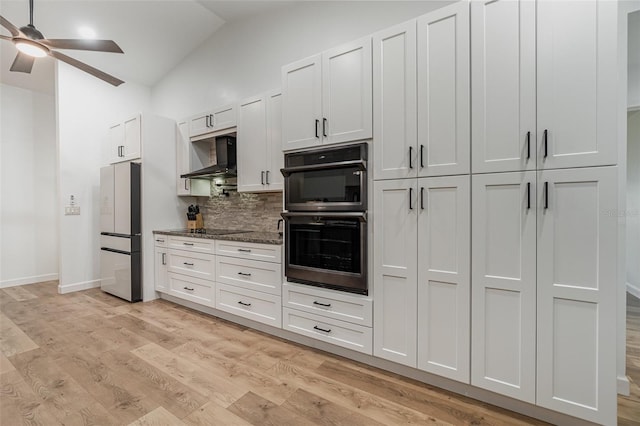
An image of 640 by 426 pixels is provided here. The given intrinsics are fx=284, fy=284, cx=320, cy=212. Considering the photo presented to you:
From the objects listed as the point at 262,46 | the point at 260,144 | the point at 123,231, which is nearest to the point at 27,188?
the point at 123,231

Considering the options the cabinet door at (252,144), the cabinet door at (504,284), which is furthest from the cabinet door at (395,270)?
the cabinet door at (252,144)

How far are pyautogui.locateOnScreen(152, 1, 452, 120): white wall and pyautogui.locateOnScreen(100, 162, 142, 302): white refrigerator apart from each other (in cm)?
138

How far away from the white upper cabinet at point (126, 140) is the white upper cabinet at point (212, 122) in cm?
67

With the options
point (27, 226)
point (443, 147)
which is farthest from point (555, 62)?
point (27, 226)

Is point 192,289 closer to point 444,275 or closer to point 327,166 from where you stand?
point 327,166

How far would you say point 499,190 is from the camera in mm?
1641

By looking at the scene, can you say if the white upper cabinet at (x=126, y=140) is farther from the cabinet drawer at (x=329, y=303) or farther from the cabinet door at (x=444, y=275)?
the cabinet door at (x=444, y=275)

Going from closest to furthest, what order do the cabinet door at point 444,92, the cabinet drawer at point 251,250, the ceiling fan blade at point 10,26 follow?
the cabinet door at point 444,92, the ceiling fan blade at point 10,26, the cabinet drawer at point 251,250

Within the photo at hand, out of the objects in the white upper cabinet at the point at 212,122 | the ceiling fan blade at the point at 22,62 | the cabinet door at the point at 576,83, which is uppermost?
the ceiling fan blade at the point at 22,62

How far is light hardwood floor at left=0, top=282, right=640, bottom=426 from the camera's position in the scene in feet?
5.31

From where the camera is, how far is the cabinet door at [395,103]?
1899mm

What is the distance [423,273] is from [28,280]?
6119 millimetres

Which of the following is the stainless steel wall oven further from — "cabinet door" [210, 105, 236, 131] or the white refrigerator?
the white refrigerator

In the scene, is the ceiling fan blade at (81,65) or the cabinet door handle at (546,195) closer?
the cabinet door handle at (546,195)
